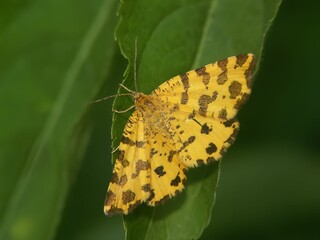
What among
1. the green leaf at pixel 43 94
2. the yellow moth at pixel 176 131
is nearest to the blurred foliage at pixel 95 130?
the green leaf at pixel 43 94

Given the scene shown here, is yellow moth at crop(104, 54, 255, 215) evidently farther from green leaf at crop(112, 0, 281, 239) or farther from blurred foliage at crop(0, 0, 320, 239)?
blurred foliage at crop(0, 0, 320, 239)

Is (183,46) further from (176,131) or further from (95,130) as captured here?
(95,130)

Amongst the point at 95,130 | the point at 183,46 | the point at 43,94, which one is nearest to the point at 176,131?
the point at 183,46

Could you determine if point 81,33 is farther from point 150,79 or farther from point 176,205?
point 176,205

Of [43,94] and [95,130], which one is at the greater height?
[43,94]

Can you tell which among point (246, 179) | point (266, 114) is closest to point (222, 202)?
point (246, 179)
